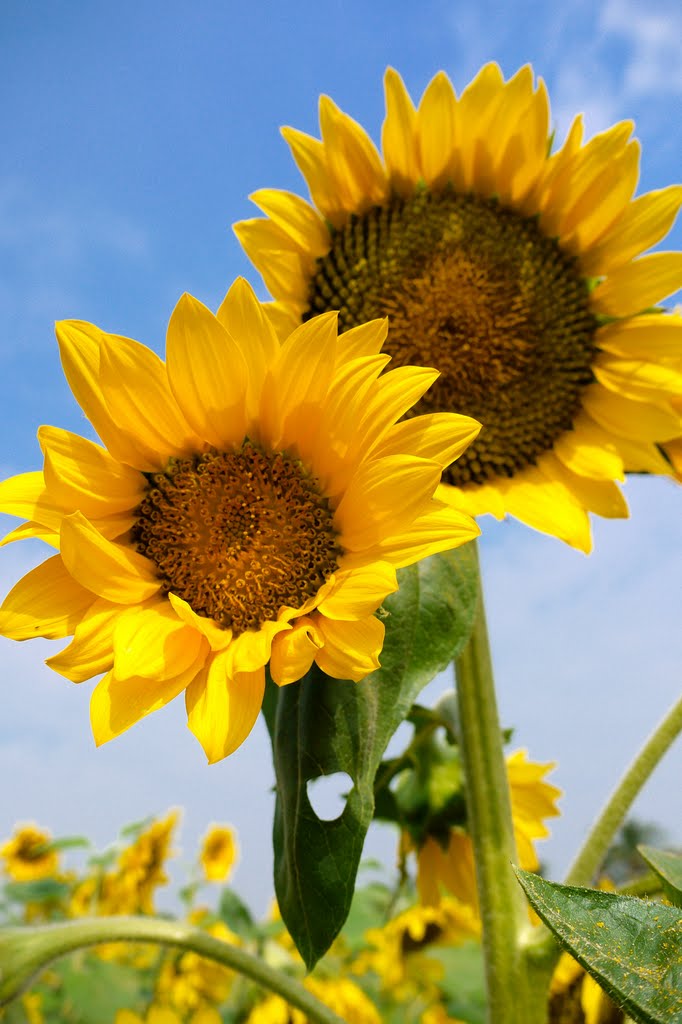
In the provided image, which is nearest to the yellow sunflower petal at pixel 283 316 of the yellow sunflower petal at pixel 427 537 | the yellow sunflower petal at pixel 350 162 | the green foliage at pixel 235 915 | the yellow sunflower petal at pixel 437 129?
the yellow sunflower petal at pixel 350 162

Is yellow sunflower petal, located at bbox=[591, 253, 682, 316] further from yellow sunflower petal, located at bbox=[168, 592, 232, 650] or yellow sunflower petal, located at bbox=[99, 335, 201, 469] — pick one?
yellow sunflower petal, located at bbox=[168, 592, 232, 650]

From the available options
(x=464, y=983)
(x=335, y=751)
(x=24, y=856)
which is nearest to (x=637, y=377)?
(x=335, y=751)

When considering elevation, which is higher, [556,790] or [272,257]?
[272,257]

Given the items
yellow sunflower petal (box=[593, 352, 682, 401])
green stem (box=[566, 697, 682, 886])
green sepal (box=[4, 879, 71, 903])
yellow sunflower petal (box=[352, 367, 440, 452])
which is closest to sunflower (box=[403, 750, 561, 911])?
green stem (box=[566, 697, 682, 886])

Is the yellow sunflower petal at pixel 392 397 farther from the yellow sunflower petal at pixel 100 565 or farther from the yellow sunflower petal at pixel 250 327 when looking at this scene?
the yellow sunflower petal at pixel 100 565

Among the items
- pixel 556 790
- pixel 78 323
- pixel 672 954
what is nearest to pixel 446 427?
pixel 78 323

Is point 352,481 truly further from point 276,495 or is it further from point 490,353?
point 490,353

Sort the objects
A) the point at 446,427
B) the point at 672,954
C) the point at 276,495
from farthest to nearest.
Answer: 1. the point at 276,495
2. the point at 446,427
3. the point at 672,954
